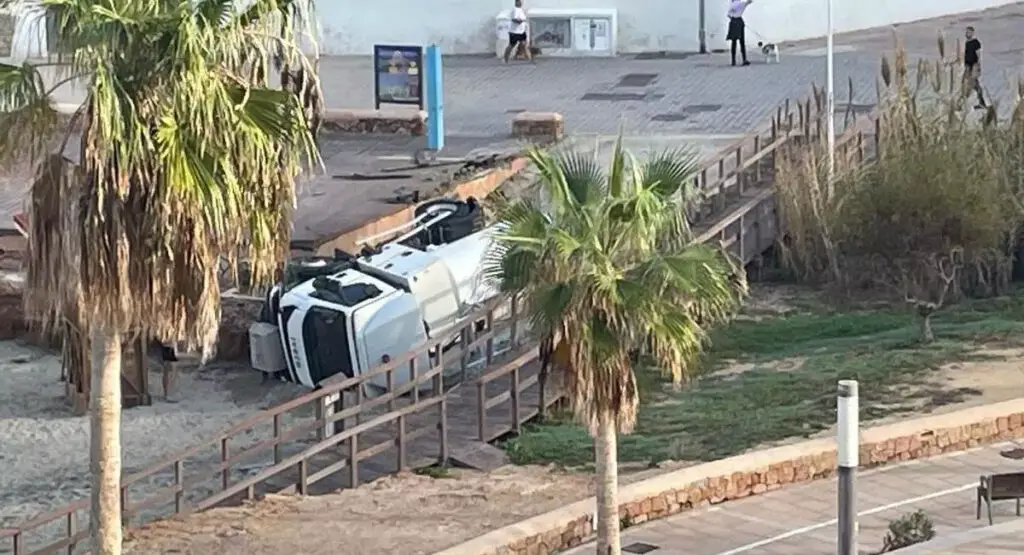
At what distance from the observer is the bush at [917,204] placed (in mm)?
22656

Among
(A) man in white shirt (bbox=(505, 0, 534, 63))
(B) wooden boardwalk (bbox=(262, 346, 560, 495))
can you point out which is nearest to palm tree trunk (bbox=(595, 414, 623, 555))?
(B) wooden boardwalk (bbox=(262, 346, 560, 495))

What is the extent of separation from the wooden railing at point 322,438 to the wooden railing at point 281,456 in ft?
0.03

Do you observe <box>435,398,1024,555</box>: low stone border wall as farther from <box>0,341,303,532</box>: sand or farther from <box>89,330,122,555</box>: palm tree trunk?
<box>0,341,303,532</box>: sand

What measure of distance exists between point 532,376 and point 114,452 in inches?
270

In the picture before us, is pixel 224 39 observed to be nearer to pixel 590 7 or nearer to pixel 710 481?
pixel 710 481

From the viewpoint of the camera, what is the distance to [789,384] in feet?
64.4

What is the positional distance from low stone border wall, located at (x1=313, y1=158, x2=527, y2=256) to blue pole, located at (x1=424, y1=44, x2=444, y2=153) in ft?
6.54

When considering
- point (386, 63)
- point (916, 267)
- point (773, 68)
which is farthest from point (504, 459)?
point (773, 68)

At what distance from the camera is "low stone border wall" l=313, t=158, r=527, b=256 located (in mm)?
25406

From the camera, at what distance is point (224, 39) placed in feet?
40.7

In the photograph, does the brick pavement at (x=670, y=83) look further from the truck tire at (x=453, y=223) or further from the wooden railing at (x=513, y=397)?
the wooden railing at (x=513, y=397)

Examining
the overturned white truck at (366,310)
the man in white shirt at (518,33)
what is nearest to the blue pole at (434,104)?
the man in white shirt at (518,33)

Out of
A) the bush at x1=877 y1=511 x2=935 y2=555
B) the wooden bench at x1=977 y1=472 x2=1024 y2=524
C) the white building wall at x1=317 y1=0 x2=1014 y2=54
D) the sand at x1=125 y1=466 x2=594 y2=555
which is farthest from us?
the white building wall at x1=317 y1=0 x2=1014 y2=54

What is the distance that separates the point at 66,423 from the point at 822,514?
8.70 metres
